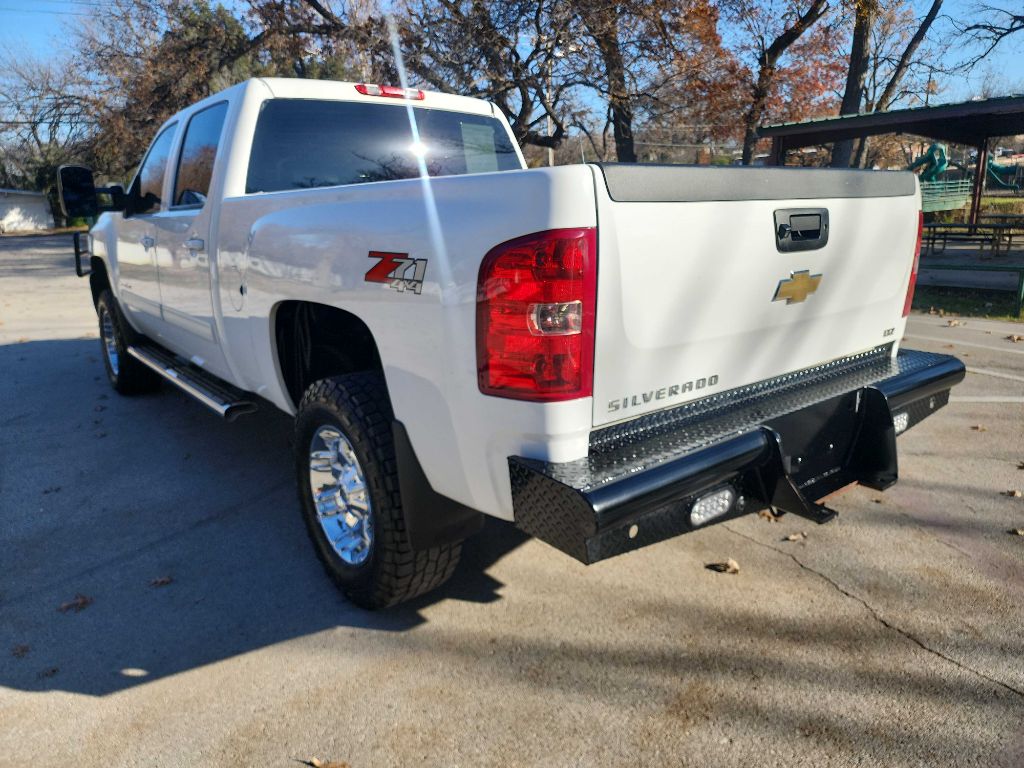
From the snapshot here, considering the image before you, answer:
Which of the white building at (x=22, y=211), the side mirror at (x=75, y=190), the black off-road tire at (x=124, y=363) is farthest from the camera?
the white building at (x=22, y=211)

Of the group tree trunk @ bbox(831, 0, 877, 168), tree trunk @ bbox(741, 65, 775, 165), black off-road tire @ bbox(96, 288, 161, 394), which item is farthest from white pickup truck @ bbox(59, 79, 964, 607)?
tree trunk @ bbox(741, 65, 775, 165)

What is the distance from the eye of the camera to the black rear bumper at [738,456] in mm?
2154

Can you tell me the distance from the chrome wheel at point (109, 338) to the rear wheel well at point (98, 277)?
0.65ft

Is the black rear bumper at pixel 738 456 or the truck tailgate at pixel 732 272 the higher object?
the truck tailgate at pixel 732 272

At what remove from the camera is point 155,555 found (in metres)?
3.65

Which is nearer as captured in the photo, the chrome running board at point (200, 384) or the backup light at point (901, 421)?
the backup light at point (901, 421)

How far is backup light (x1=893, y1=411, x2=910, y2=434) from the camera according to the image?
3.12 m

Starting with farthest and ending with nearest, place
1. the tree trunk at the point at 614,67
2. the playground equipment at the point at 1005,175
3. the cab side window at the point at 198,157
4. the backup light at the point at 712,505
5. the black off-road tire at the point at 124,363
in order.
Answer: the playground equipment at the point at 1005,175 < the tree trunk at the point at 614,67 < the black off-road tire at the point at 124,363 < the cab side window at the point at 198,157 < the backup light at the point at 712,505

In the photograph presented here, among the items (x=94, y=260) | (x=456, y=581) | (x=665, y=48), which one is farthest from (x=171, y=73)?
(x=456, y=581)

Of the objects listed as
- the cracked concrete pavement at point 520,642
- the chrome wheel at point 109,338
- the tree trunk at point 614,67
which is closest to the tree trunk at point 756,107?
the tree trunk at point 614,67

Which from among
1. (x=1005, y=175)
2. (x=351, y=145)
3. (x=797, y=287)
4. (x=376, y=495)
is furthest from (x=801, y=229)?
(x=1005, y=175)

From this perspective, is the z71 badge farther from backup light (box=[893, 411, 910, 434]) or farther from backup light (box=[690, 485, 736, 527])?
backup light (box=[893, 411, 910, 434])

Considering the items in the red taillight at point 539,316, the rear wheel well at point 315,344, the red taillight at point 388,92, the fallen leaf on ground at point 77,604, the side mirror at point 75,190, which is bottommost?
the fallen leaf on ground at point 77,604

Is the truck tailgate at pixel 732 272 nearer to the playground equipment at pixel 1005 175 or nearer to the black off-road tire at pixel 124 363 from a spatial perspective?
the black off-road tire at pixel 124 363
